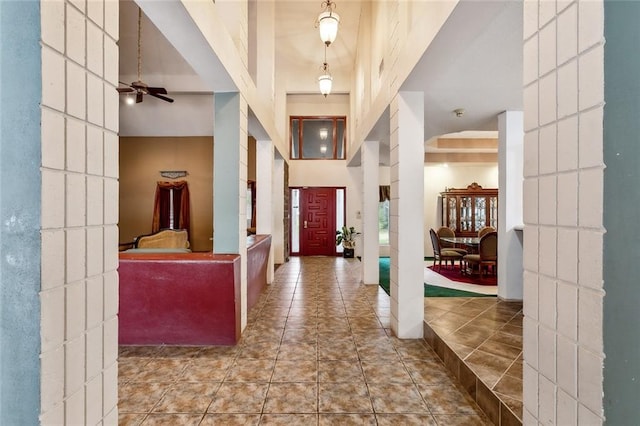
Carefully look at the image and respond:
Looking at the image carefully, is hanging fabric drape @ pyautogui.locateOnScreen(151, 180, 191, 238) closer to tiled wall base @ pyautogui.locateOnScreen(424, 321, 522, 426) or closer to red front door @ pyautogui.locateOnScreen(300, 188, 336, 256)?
red front door @ pyautogui.locateOnScreen(300, 188, 336, 256)

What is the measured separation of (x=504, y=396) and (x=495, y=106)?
337 centimetres

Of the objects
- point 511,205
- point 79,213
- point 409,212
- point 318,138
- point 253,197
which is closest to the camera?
point 79,213

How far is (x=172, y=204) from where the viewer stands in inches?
329

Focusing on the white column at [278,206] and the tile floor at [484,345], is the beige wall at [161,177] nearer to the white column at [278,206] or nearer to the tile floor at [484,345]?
the white column at [278,206]

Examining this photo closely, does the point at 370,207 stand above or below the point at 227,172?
below

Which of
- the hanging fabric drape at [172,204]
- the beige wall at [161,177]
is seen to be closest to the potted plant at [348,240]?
the beige wall at [161,177]

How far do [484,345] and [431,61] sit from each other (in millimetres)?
2401

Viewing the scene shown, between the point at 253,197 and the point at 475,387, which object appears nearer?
the point at 475,387

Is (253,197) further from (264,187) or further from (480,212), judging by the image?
(480,212)

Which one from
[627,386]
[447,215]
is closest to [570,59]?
[627,386]

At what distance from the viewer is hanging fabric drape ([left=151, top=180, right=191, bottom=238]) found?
8320 millimetres

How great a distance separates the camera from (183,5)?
1926 mm

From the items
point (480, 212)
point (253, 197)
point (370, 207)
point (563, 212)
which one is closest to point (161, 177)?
point (253, 197)

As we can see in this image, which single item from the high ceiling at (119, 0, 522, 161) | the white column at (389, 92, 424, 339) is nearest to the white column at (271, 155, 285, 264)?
the high ceiling at (119, 0, 522, 161)
